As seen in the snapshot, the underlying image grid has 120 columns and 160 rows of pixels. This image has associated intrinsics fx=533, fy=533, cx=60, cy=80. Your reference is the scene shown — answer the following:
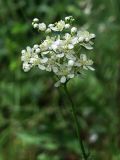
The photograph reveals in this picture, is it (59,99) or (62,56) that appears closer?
(62,56)

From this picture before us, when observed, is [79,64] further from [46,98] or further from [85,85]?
[46,98]

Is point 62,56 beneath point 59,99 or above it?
above

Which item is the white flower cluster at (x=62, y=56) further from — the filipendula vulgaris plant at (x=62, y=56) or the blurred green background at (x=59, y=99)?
the blurred green background at (x=59, y=99)

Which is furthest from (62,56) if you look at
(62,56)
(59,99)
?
(59,99)

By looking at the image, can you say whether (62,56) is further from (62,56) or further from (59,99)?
(59,99)

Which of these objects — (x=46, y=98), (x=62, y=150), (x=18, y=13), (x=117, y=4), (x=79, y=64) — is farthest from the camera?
(x=18, y=13)

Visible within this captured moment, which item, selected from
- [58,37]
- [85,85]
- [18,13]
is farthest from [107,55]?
[58,37]

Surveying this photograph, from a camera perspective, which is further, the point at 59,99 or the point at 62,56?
the point at 59,99

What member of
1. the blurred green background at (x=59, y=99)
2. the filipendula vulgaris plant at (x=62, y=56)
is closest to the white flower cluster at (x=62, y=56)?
the filipendula vulgaris plant at (x=62, y=56)

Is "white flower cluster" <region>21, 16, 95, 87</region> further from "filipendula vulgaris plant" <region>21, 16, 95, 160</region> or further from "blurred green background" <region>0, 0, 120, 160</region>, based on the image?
"blurred green background" <region>0, 0, 120, 160</region>
